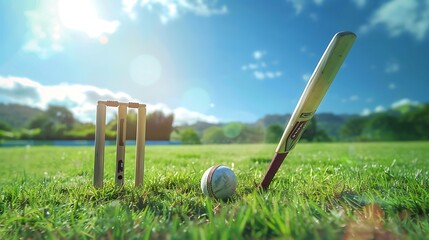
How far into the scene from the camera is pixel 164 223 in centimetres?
210

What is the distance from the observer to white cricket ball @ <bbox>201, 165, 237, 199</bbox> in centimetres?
300

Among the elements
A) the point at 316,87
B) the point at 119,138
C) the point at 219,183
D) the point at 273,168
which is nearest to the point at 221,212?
the point at 219,183

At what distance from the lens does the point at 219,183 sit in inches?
118

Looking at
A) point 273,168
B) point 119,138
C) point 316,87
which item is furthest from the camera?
point 119,138

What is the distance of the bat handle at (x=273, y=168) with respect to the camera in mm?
3070

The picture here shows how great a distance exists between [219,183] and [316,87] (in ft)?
3.99

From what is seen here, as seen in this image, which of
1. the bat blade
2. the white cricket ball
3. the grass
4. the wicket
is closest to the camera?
the grass

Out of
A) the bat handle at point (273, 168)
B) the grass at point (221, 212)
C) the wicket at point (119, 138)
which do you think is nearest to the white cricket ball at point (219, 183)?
the grass at point (221, 212)

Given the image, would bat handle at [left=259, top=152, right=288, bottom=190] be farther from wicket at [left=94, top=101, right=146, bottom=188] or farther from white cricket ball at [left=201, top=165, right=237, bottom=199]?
wicket at [left=94, top=101, right=146, bottom=188]

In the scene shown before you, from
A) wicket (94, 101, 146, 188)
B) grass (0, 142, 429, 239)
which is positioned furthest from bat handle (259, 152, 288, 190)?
wicket (94, 101, 146, 188)

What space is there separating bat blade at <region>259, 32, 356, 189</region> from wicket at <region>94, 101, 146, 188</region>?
1.46 meters

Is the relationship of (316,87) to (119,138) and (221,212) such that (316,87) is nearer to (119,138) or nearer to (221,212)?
(221,212)

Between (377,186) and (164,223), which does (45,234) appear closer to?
(164,223)

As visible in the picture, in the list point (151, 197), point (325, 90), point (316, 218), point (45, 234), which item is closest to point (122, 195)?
point (151, 197)
